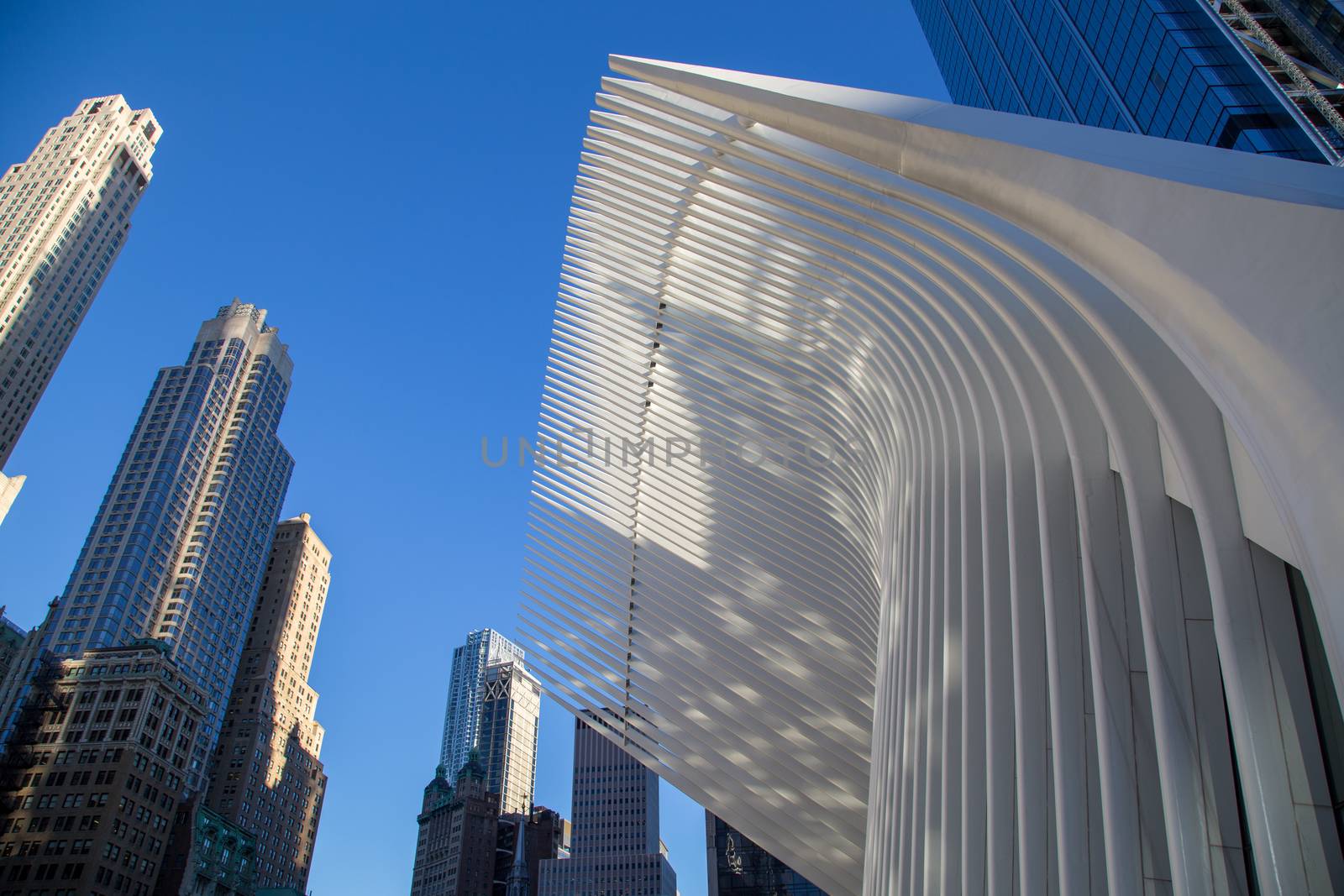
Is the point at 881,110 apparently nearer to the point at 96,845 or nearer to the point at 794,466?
the point at 794,466

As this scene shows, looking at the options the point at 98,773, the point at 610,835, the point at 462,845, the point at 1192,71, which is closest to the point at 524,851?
the point at 462,845

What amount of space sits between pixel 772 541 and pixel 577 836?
118009 millimetres

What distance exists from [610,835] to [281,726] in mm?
43374

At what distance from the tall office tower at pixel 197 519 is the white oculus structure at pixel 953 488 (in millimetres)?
77112

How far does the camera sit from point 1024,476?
9227mm

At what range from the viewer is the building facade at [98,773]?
65.1m

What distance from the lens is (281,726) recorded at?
104625mm

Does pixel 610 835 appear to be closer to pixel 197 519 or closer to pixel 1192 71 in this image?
pixel 197 519

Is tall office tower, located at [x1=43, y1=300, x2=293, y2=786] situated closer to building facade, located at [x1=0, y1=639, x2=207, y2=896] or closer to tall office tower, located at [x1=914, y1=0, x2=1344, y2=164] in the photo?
building facade, located at [x1=0, y1=639, x2=207, y2=896]

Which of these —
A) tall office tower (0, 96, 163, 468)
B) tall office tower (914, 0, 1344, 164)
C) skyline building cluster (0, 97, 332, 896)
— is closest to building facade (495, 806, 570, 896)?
skyline building cluster (0, 97, 332, 896)

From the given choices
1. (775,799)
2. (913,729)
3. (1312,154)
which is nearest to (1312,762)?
(913,729)

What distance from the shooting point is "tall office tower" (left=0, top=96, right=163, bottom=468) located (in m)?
91.4

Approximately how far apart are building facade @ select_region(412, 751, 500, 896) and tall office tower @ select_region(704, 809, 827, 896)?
55709 millimetres

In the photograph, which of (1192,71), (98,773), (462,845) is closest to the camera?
(1192,71)
